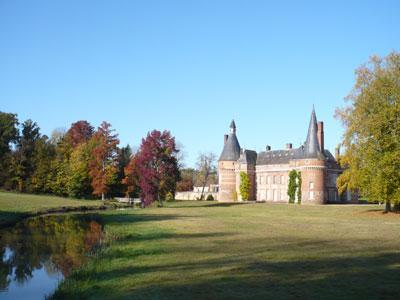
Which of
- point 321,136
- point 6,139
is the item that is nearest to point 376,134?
point 321,136

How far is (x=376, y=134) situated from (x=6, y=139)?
50.8 m

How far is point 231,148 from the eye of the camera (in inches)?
2719

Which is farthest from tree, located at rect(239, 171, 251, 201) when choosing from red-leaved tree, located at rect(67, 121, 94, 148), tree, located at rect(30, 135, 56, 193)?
red-leaved tree, located at rect(67, 121, 94, 148)

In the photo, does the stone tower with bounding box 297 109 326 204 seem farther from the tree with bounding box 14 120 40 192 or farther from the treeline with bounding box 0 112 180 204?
the tree with bounding box 14 120 40 192

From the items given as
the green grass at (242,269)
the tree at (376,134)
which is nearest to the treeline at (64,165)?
the tree at (376,134)

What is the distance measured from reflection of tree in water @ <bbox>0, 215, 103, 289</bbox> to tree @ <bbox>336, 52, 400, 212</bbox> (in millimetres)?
18482

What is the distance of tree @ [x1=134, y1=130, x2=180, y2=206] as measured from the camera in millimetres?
44438

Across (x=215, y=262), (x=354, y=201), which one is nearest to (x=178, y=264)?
(x=215, y=262)

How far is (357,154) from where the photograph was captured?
33.2 m

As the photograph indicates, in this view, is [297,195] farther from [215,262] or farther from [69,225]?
[215,262]

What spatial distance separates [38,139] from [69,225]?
3909 centimetres

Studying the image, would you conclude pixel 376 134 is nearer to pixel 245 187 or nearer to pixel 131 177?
pixel 131 177

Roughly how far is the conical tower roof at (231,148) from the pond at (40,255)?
139 feet

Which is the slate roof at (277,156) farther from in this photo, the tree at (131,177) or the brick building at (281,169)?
the tree at (131,177)
